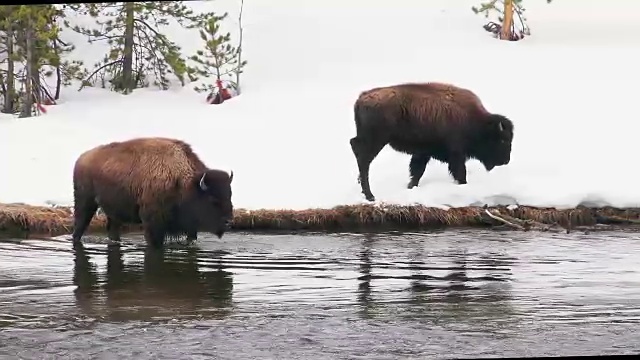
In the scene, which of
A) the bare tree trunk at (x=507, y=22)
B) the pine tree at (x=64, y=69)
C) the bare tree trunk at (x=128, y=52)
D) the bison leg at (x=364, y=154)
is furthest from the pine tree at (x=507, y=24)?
the bison leg at (x=364, y=154)

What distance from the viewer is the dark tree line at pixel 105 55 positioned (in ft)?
60.5

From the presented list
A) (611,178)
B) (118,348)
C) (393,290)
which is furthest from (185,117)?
(118,348)

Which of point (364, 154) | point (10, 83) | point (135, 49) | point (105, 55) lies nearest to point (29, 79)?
point (10, 83)

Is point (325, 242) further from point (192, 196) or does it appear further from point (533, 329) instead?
point (533, 329)

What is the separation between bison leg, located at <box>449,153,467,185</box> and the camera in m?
12.6

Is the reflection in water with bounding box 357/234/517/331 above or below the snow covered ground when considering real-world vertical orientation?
below

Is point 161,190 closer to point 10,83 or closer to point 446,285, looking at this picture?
point 446,285

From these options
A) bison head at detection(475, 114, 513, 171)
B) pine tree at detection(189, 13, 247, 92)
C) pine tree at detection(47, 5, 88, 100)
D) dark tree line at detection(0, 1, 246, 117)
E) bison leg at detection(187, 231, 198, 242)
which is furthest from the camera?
pine tree at detection(47, 5, 88, 100)

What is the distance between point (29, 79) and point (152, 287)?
41.2 ft

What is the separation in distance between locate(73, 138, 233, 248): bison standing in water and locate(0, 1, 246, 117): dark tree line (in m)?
8.13

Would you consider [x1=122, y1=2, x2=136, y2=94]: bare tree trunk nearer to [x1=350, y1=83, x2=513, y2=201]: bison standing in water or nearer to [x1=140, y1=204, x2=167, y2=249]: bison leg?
[x1=350, y1=83, x2=513, y2=201]: bison standing in water

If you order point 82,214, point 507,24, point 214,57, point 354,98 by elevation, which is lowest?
point 82,214

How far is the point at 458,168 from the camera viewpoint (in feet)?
41.6

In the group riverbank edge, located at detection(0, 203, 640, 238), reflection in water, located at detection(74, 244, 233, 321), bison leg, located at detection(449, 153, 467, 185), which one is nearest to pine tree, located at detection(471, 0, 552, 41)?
bison leg, located at detection(449, 153, 467, 185)
